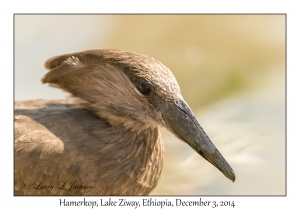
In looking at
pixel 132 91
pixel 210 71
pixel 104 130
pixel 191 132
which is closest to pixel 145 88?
pixel 132 91

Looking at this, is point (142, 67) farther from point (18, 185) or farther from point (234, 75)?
point (234, 75)

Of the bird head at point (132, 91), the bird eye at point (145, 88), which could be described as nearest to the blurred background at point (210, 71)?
the bird head at point (132, 91)

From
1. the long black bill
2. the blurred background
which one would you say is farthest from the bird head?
the blurred background

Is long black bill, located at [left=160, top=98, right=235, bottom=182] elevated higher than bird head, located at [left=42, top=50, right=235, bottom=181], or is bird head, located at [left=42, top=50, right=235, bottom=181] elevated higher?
bird head, located at [left=42, top=50, right=235, bottom=181]

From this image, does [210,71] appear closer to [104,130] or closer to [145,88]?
[104,130]

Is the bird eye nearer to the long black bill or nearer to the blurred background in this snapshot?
the long black bill

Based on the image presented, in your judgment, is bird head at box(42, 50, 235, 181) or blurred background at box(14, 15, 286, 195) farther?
blurred background at box(14, 15, 286, 195)
